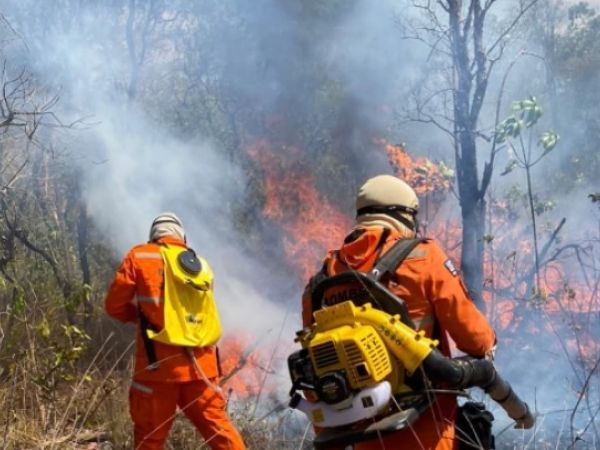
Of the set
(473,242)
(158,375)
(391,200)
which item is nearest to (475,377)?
(391,200)

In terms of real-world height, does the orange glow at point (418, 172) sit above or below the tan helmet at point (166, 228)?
above

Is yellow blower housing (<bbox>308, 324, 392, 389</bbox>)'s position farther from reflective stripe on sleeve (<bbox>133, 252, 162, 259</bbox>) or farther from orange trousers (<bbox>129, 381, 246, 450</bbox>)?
reflective stripe on sleeve (<bbox>133, 252, 162, 259</bbox>)

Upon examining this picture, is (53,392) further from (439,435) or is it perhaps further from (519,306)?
(519,306)

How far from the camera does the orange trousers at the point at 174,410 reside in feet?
11.6

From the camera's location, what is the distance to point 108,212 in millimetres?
8094

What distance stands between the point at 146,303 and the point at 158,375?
39cm

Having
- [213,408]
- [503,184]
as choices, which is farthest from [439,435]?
[503,184]

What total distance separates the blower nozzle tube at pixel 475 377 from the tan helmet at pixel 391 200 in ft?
1.62

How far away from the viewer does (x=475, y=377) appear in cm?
206

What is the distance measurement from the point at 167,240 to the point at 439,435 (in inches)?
87.2

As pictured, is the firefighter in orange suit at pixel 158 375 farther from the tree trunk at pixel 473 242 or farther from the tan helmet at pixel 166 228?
the tree trunk at pixel 473 242

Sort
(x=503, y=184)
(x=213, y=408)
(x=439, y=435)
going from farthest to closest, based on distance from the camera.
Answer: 1. (x=503, y=184)
2. (x=213, y=408)
3. (x=439, y=435)

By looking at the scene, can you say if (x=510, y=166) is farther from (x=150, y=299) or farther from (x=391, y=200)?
(x=391, y=200)

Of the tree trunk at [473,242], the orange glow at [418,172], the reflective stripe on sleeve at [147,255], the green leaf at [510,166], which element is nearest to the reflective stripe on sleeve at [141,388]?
the reflective stripe on sleeve at [147,255]
